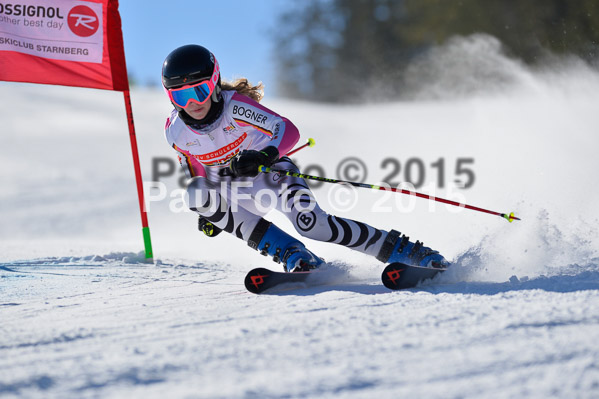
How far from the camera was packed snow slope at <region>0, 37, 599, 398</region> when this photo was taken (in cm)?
166

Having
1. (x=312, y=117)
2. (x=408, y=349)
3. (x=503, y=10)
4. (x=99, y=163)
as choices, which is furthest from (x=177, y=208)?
(x=503, y=10)

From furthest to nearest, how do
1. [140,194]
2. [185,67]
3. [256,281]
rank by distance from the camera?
[140,194] → [185,67] → [256,281]

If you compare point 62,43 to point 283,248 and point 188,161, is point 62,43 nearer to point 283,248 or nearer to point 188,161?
point 188,161

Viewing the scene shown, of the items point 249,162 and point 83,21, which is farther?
point 83,21

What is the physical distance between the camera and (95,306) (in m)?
2.84

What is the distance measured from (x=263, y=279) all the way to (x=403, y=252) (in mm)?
802

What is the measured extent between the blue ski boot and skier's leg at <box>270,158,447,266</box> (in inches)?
4.6

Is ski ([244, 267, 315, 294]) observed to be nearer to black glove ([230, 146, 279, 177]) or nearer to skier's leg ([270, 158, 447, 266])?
skier's leg ([270, 158, 447, 266])

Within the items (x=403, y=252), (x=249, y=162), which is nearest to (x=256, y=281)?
(x=249, y=162)

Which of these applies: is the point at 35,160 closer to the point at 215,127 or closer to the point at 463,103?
the point at 215,127

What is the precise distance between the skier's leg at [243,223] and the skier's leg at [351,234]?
0.14m

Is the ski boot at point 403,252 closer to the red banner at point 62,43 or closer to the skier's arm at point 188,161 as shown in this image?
the skier's arm at point 188,161

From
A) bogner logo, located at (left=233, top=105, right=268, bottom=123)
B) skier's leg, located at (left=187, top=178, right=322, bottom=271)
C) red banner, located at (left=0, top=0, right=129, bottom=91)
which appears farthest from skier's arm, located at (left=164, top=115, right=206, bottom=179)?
red banner, located at (left=0, top=0, right=129, bottom=91)

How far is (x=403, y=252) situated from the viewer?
331 cm
